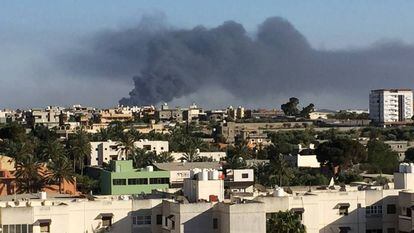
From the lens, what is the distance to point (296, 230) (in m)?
39.2

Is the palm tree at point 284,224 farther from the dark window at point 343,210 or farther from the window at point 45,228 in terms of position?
the window at point 45,228

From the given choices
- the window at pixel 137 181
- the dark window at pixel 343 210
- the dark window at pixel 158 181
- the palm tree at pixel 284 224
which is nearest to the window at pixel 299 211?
the palm tree at pixel 284 224

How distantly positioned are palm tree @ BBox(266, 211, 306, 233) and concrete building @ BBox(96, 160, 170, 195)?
41.6 meters

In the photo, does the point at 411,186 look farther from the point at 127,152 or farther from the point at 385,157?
the point at 385,157

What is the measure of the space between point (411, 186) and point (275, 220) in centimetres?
878

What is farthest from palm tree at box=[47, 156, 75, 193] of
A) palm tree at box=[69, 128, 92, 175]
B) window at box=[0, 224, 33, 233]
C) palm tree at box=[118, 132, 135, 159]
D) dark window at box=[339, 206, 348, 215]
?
window at box=[0, 224, 33, 233]

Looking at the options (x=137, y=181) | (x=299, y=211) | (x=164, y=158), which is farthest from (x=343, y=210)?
(x=164, y=158)

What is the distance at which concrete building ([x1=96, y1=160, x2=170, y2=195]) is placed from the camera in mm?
82500

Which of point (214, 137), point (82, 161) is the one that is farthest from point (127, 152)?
point (214, 137)

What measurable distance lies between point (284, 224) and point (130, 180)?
4451 cm

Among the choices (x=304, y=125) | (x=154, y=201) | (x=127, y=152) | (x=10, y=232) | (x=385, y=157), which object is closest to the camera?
(x=10, y=232)

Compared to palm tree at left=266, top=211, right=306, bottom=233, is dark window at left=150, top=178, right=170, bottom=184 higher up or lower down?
lower down

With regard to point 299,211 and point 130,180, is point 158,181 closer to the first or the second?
point 130,180

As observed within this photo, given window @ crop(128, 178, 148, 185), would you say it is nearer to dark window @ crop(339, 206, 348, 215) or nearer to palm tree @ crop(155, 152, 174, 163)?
palm tree @ crop(155, 152, 174, 163)
